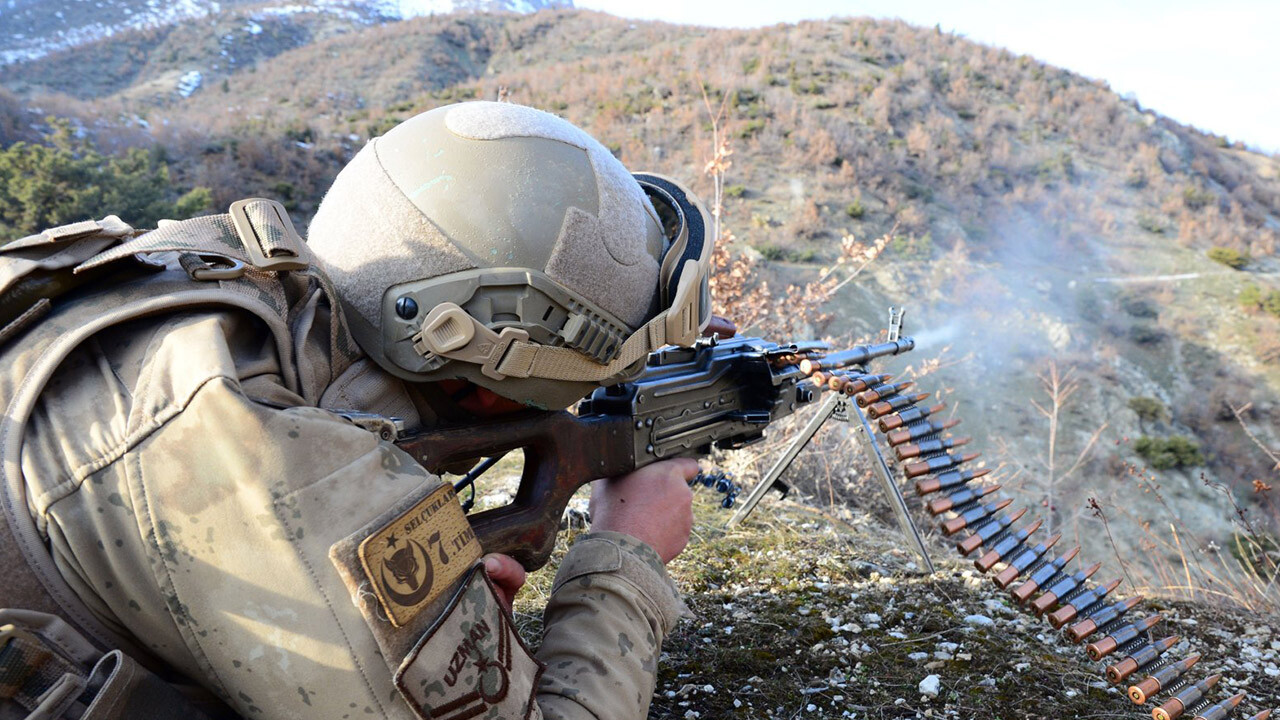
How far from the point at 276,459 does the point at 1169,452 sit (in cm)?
2109

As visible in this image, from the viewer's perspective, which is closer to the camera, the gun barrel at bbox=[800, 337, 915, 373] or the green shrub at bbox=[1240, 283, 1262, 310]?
the gun barrel at bbox=[800, 337, 915, 373]

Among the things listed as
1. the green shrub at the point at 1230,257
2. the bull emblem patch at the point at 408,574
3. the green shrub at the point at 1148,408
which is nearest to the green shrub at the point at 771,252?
the green shrub at the point at 1148,408

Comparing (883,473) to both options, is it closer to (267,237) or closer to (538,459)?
(538,459)

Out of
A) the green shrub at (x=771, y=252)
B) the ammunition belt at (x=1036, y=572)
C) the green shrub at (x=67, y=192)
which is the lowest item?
the green shrub at (x=771, y=252)

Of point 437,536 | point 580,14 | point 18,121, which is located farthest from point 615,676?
point 580,14

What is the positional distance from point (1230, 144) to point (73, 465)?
51545mm

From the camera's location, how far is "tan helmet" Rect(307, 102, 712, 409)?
6.34 feet

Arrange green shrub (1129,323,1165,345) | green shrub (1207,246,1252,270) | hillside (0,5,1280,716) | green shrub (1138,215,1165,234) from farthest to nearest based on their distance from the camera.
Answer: green shrub (1138,215,1165,234) → green shrub (1207,246,1252,270) → green shrub (1129,323,1165,345) → hillside (0,5,1280,716)

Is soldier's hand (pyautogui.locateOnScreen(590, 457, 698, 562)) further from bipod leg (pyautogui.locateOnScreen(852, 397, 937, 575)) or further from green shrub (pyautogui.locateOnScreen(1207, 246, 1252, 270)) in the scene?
green shrub (pyautogui.locateOnScreen(1207, 246, 1252, 270))

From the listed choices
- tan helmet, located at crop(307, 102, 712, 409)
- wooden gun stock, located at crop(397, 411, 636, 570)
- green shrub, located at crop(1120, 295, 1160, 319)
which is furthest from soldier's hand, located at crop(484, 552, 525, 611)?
green shrub, located at crop(1120, 295, 1160, 319)

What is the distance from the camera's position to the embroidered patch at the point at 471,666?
1.42 meters

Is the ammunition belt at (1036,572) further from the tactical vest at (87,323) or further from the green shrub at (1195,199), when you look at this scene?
the green shrub at (1195,199)

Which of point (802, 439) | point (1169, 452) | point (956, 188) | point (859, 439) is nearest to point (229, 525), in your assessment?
point (802, 439)

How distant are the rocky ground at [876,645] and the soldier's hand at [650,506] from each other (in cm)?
67
